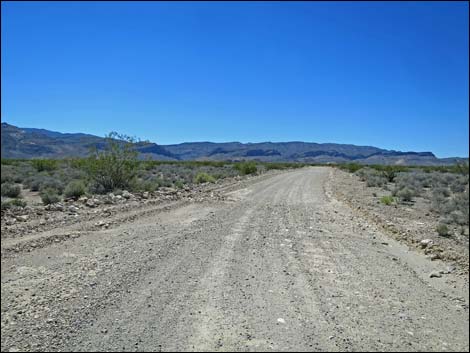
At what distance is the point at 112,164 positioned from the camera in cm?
2364

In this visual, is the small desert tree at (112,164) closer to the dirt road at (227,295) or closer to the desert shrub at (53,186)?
the desert shrub at (53,186)

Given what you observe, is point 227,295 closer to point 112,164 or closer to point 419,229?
point 419,229

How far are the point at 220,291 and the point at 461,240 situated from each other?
9244 millimetres

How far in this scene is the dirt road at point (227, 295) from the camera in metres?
5.07

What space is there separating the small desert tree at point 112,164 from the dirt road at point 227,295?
474 inches

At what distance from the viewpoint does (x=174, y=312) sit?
5.96 metres

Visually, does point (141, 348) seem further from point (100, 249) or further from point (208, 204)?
point (208, 204)

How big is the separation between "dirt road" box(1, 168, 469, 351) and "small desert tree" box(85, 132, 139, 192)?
12033mm

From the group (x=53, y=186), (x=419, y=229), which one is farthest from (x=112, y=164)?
(x=419, y=229)

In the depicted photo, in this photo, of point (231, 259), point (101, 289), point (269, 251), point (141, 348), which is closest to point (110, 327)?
point (141, 348)

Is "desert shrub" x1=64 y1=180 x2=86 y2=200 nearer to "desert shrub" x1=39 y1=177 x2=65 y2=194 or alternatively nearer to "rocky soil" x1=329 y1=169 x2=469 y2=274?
"desert shrub" x1=39 y1=177 x2=65 y2=194

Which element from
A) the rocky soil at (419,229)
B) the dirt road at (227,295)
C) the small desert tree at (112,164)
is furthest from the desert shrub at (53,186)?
the rocky soil at (419,229)

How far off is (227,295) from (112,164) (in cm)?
1824

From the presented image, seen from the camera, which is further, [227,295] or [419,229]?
[419,229]
